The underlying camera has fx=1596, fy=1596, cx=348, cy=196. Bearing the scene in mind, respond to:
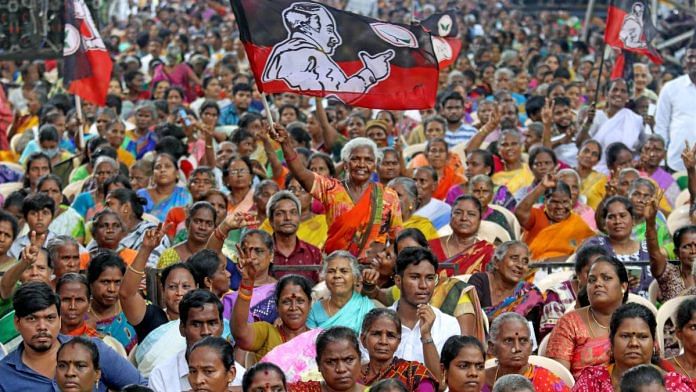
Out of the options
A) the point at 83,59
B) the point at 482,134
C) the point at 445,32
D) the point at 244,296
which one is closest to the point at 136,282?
the point at 244,296

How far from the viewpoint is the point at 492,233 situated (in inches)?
430

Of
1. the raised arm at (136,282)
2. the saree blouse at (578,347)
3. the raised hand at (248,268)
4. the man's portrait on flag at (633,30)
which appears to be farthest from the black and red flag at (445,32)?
the raised hand at (248,268)

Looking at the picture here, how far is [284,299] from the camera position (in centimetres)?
861

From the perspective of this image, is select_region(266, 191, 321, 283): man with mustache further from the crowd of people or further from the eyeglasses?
the eyeglasses

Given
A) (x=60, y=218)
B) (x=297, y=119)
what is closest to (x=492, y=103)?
(x=297, y=119)

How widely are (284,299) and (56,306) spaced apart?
1.30m

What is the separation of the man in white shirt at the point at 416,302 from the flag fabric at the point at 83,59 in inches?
225

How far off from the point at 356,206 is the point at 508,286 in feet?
3.57

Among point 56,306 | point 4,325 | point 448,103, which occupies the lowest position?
point 448,103

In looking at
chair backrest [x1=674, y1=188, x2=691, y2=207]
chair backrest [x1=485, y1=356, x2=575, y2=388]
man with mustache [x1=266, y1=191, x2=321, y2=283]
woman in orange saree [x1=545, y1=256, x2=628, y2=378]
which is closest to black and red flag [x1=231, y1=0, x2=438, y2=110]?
man with mustache [x1=266, y1=191, x2=321, y2=283]

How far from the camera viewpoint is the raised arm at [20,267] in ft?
29.0

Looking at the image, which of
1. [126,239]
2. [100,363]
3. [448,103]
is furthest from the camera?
[448,103]

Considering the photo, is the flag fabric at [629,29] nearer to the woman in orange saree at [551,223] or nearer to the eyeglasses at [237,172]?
the woman in orange saree at [551,223]

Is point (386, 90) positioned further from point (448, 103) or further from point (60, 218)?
point (448, 103)
